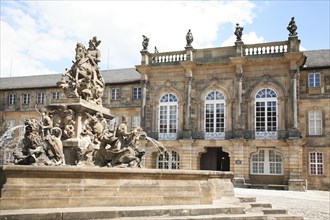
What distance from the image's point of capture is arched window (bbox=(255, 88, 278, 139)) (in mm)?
32125

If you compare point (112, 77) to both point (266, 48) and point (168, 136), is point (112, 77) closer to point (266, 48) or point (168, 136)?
point (168, 136)

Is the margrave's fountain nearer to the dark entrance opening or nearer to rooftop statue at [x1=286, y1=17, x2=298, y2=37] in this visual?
rooftop statue at [x1=286, y1=17, x2=298, y2=37]

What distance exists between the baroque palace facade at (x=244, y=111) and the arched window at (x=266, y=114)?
0.26ft

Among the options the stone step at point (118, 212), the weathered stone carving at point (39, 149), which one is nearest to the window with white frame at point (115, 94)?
the weathered stone carving at point (39, 149)

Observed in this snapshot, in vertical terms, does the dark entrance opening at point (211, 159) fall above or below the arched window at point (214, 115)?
below

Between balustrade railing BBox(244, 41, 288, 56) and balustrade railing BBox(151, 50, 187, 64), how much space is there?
5633mm

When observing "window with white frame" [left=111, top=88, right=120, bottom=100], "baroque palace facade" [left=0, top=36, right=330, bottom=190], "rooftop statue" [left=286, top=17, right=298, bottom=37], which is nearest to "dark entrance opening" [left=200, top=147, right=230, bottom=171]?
"baroque palace facade" [left=0, top=36, right=330, bottom=190]

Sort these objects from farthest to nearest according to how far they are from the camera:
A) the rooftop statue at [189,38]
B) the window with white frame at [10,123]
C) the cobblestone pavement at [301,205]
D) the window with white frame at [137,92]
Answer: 1. the window with white frame at [10,123]
2. the window with white frame at [137,92]
3. the rooftop statue at [189,38]
4. the cobblestone pavement at [301,205]

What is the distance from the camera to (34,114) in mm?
43500

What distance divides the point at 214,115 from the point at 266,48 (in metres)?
7.13

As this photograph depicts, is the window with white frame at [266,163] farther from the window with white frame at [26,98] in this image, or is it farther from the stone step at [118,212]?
the window with white frame at [26,98]

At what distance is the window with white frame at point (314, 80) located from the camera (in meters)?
33.1

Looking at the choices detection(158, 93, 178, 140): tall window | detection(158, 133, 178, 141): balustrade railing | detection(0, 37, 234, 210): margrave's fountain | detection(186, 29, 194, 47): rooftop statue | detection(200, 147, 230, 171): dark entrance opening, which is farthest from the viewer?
detection(200, 147, 230, 171): dark entrance opening

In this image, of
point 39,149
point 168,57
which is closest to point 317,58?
point 168,57
